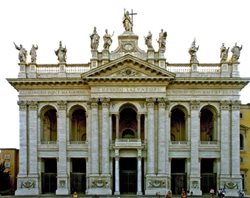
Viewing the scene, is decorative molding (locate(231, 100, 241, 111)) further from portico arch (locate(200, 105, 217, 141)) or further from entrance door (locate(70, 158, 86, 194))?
entrance door (locate(70, 158, 86, 194))

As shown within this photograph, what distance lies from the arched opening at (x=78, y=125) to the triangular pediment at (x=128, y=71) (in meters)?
5.92

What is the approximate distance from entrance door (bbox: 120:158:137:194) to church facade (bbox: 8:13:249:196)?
4.4 inches

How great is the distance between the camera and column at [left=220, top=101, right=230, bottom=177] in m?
61.1

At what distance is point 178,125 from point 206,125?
338cm

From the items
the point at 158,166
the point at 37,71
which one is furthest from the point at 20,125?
the point at 158,166

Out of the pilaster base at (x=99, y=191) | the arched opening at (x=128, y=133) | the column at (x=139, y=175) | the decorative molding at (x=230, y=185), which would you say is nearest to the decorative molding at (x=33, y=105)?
the arched opening at (x=128, y=133)

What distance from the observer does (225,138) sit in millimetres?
61281

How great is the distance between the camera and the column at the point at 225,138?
6112cm

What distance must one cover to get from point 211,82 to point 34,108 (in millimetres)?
19981

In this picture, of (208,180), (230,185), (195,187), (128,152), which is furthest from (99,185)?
(230,185)

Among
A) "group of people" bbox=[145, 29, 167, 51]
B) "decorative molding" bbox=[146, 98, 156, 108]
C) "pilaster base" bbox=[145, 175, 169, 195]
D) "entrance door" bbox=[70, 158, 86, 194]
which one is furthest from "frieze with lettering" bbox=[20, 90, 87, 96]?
"pilaster base" bbox=[145, 175, 169, 195]

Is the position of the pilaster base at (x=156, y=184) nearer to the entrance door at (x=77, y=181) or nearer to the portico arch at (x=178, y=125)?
the portico arch at (x=178, y=125)

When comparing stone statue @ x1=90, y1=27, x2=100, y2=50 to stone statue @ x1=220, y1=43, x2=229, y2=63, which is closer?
stone statue @ x1=220, y1=43, x2=229, y2=63

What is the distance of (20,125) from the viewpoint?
62.0 meters
